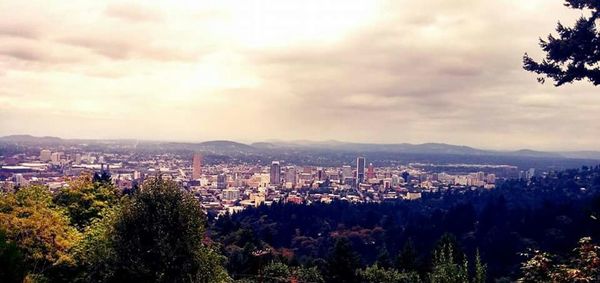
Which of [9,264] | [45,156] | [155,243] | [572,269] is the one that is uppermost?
[572,269]

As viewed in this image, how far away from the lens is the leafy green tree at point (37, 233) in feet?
54.8

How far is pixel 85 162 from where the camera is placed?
107125 mm

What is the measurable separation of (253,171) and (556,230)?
4056 inches

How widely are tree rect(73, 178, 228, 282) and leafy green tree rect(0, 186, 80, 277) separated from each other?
4.89 feet

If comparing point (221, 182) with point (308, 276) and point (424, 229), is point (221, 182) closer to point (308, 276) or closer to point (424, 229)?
point (424, 229)

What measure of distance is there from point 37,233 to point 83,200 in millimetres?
6063

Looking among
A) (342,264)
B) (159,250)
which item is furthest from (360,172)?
(159,250)

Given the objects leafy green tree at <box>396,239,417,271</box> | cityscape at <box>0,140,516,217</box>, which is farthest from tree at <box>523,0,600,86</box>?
cityscape at <box>0,140,516,217</box>

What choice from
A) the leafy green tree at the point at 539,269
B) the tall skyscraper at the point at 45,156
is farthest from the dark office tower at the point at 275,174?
the leafy green tree at the point at 539,269

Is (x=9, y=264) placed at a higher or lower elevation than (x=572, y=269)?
lower

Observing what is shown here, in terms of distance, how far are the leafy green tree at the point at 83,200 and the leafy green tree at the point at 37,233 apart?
417cm

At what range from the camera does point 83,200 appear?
23.0m

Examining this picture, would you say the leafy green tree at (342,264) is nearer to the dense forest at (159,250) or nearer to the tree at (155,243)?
the dense forest at (159,250)

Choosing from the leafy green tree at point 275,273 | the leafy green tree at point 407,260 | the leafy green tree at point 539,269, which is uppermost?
the leafy green tree at point 539,269
